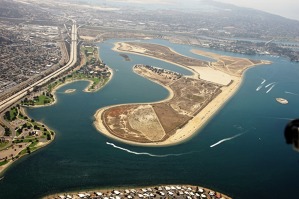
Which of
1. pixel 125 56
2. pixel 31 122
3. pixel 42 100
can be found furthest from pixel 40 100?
pixel 125 56

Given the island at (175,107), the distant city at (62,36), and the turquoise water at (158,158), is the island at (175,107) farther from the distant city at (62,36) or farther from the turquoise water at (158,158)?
the distant city at (62,36)

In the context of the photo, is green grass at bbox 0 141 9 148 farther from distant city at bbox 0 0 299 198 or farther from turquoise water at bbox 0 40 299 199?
turquoise water at bbox 0 40 299 199

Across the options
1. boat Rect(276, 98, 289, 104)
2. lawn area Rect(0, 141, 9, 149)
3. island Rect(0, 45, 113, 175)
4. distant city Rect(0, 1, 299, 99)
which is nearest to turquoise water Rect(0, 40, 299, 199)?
island Rect(0, 45, 113, 175)

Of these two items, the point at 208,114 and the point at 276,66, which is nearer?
the point at 208,114

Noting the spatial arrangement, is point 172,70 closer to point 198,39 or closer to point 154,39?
point 154,39

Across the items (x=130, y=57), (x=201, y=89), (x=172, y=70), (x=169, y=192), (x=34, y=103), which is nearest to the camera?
(x=169, y=192)

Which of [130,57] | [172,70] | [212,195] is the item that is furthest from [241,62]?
[212,195]
